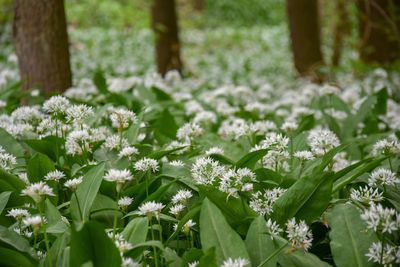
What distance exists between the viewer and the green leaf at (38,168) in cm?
205

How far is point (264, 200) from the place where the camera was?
184cm

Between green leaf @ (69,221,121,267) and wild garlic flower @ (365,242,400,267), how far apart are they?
714 mm

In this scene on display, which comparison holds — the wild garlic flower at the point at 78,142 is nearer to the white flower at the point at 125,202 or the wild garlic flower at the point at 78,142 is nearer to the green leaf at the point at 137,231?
the white flower at the point at 125,202

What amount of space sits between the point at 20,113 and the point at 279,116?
2039mm

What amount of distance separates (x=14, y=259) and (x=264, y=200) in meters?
0.84

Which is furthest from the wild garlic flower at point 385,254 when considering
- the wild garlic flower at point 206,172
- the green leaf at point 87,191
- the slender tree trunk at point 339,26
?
the slender tree trunk at point 339,26

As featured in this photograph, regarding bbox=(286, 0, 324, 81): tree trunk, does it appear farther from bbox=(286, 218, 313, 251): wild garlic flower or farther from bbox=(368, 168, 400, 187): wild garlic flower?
bbox=(286, 218, 313, 251): wild garlic flower

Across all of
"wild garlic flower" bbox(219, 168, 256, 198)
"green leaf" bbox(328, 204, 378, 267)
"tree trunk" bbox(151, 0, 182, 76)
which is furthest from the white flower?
"tree trunk" bbox(151, 0, 182, 76)

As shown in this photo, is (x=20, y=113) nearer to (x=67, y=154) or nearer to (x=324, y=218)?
(x=67, y=154)

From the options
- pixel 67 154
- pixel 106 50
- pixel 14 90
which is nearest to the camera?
pixel 67 154

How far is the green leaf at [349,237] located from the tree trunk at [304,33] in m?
5.21

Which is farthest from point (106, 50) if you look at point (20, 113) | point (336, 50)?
point (20, 113)

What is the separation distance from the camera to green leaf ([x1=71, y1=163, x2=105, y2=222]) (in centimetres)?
170

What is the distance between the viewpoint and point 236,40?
44.8 feet
